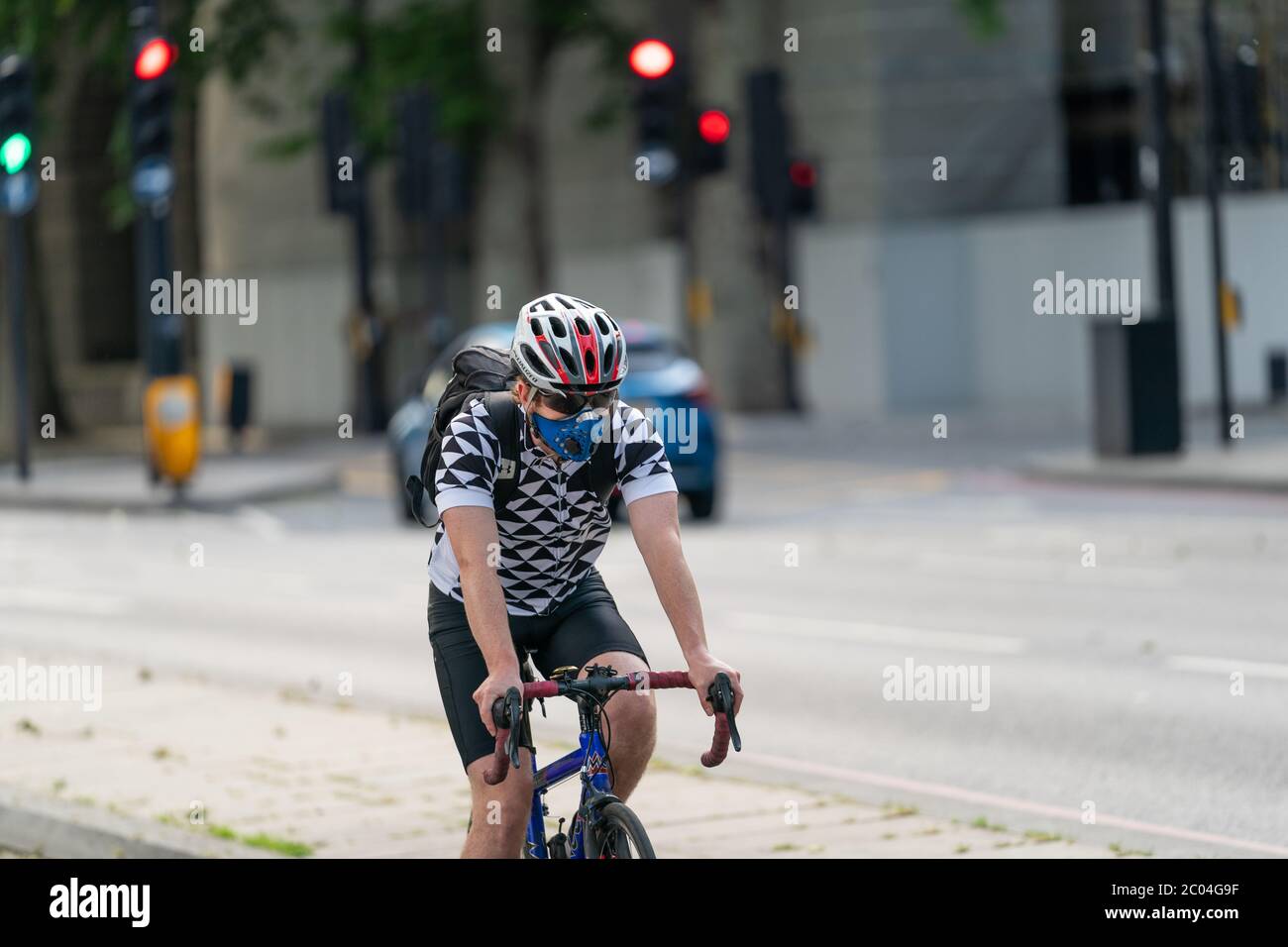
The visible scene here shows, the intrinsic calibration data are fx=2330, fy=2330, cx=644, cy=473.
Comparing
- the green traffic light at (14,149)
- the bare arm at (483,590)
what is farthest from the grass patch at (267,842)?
the green traffic light at (14,149)

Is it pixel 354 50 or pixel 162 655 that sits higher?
pixel 354 50

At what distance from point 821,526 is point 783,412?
13.1 m

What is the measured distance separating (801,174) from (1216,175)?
5809 millimetres

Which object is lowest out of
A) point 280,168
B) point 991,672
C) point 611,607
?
point 991,672

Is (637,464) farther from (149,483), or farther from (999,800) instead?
(149,483)

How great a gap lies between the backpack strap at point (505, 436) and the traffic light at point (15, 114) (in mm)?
18114

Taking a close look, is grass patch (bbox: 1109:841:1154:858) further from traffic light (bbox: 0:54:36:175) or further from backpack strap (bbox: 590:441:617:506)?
traffic light (bbox: 0:54:36:175)

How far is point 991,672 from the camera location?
10852 mm

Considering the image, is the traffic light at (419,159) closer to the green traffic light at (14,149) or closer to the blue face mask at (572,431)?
the green traffic light at (14,149)

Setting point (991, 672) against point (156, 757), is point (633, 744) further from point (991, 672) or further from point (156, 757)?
point (991, 672)

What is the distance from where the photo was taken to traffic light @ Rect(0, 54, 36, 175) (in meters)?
22.1

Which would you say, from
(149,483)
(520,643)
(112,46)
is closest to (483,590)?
(520,643)

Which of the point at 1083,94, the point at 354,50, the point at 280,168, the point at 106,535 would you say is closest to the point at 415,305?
the point at 280,168

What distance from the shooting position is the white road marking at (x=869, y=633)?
11.8m
